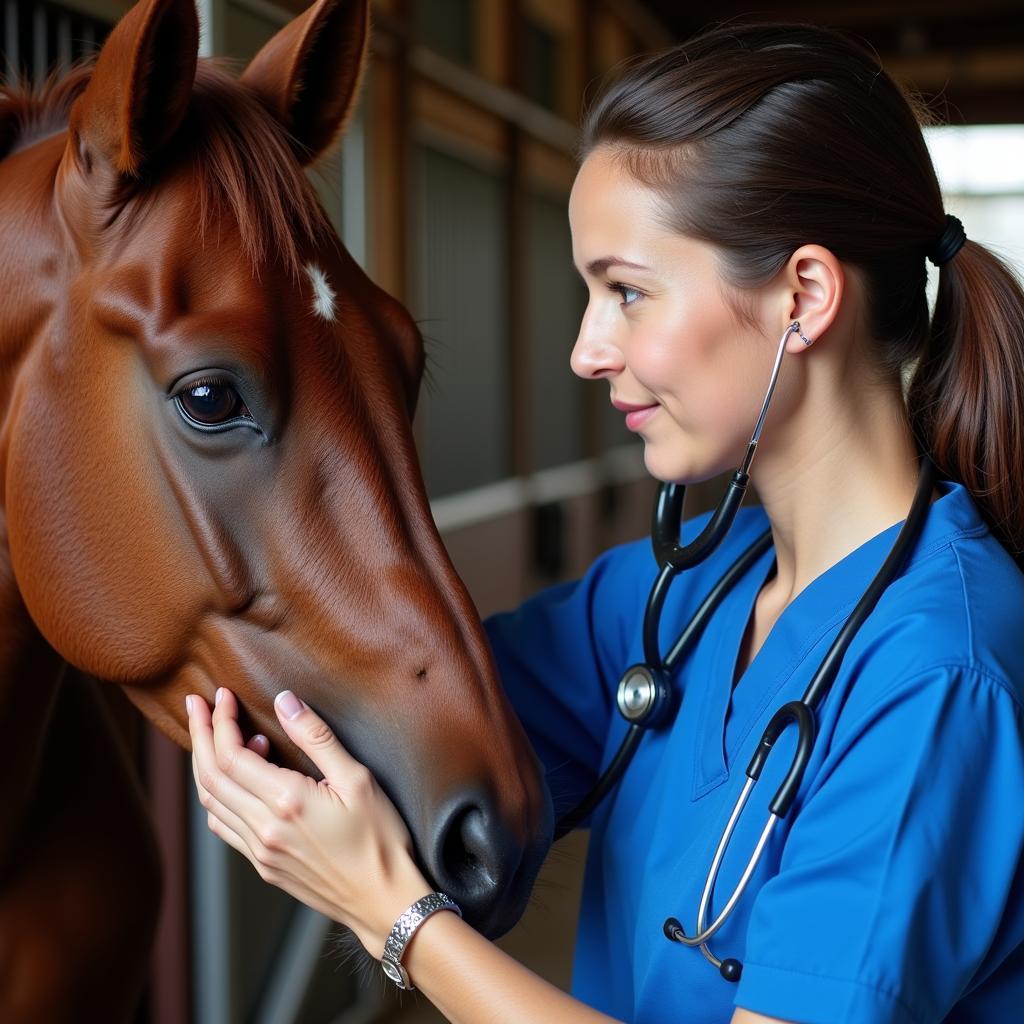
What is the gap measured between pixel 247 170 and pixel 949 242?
58cm

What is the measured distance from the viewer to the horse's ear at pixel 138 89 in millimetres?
791

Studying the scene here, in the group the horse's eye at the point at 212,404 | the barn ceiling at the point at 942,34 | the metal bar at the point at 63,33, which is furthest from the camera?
the barn ceiling at the point at 942,34

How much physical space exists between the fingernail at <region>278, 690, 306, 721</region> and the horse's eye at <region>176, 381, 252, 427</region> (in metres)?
0.20

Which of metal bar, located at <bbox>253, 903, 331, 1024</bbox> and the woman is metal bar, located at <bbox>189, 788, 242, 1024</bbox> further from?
the woman

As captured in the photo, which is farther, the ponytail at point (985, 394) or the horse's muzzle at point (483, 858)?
the ponytail at point (985, 394)

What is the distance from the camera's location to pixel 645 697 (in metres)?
1.03

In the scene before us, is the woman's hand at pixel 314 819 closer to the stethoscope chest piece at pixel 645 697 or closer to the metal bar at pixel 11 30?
the stethoscope chest piece at pixel 645 697

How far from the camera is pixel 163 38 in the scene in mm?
821

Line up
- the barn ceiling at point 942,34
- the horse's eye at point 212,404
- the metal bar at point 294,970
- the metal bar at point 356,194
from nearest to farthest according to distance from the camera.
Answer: the horse's eye at point 212,404, the metal bar at point 294,970, the metal bar at point 356,194, the barn ceiling at point 942,34

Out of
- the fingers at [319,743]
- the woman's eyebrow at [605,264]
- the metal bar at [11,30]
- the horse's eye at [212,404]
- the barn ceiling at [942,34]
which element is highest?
the barn ceiling at [942,34]

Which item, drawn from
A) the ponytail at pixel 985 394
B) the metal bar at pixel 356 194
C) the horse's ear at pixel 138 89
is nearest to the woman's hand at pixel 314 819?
the horse's ear at pixel 138 89

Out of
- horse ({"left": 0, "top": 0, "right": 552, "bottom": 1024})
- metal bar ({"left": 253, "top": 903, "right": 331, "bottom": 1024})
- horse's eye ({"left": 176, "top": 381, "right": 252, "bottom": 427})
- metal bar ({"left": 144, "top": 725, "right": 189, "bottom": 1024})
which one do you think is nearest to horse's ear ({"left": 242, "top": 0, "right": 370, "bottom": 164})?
horse ({"left": 0, "top": 0, "right": 552, "bottom": 1024})

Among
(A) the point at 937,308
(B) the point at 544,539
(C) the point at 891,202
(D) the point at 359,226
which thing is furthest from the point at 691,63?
(B) the point at 544,539

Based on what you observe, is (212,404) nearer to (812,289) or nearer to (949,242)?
(812,289)
